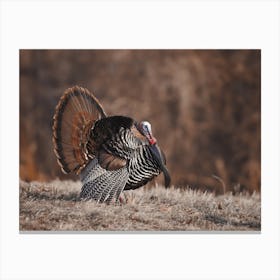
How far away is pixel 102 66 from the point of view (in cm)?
492

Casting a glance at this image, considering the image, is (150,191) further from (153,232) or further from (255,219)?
(255,219)

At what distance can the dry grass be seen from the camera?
4754mm

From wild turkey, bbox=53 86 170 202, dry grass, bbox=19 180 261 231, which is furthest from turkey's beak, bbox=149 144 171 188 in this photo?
dry grass, bbox=19 180 261 231

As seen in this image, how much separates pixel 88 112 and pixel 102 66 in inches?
16.0

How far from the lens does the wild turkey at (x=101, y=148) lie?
4711 mm

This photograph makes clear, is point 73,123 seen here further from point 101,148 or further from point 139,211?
point 139,211

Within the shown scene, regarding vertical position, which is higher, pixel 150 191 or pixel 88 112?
pixel 88 112

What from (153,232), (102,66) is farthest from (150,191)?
(102,66)

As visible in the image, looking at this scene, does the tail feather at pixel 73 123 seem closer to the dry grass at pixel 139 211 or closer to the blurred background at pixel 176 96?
the blurred background at pixel 176 96

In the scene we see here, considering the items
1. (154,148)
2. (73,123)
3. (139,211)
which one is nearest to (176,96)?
(154,148)

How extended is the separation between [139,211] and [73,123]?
2.98ft

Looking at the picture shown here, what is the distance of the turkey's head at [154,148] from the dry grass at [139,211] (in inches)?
5.9

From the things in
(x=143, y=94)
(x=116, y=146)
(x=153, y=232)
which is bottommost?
(x=153, y=232)
